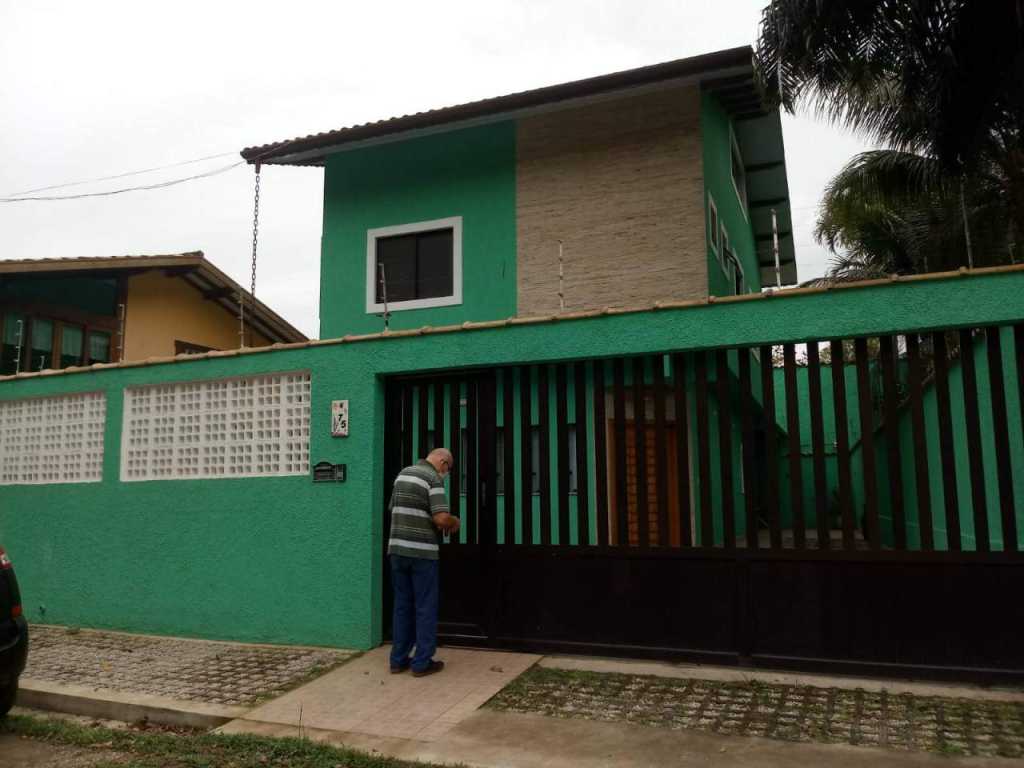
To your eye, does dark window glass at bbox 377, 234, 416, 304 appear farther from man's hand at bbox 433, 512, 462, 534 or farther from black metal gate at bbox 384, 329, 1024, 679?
man's hand at bbox 433, 512, 462, 534

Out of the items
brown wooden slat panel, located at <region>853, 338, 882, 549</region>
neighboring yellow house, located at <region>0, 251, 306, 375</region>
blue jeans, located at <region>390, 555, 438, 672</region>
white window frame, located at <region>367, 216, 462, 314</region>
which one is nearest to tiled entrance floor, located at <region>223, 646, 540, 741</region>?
blue jeans, located at <region>390, 555, 438, 672</region>

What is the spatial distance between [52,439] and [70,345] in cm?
898

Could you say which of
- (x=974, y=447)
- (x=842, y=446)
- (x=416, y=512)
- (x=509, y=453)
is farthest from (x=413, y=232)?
(x=974, y=447)

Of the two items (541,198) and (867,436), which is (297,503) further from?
(541,198)

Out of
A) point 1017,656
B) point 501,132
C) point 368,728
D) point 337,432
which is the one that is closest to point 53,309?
point 501,132

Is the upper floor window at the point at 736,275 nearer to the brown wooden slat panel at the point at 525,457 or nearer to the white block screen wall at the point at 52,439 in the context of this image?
the brown wooden slat panel at the point at 525,457

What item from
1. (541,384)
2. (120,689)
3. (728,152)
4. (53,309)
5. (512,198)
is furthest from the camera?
(53,309)

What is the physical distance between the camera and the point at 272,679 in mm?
6086

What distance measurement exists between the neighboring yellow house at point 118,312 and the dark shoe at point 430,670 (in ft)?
35.4

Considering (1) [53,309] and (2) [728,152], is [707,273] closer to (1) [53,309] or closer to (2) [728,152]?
(2) [728,152]

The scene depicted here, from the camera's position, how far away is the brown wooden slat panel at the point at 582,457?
20.9 ft

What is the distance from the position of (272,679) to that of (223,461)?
240 centimetres

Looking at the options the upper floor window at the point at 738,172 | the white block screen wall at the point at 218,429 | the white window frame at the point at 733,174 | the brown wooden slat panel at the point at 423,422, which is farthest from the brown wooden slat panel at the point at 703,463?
the upper floor window at the point at 738,172

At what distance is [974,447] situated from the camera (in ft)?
17.9
